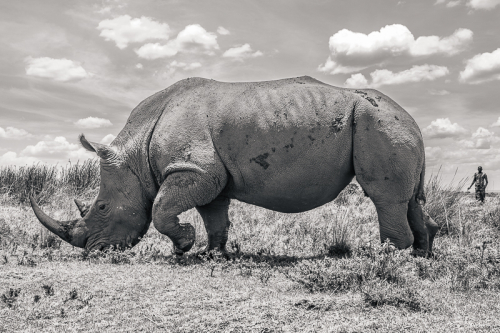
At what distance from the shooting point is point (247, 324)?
3777 millimetres

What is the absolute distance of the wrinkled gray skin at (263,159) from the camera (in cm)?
614

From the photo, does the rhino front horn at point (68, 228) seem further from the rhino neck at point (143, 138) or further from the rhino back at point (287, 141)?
the rhino back at point (287, 141)

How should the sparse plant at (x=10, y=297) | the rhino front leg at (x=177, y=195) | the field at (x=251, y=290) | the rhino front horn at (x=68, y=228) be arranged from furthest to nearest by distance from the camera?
the rhino front horn at (x=68, y=228) < the rhino front leg at (x=177, y=195) < the sparse plant at (x=10, y=297) < the field at (x=251, y=290)

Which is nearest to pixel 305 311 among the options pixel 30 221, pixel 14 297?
pixel 14 297

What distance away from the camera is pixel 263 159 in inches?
249

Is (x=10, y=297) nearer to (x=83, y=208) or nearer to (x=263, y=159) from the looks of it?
(x=83, y=208)

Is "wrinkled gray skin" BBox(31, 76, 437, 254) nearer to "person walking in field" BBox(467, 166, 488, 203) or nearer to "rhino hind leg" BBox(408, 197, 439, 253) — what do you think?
"rhino hind leg" BBox(408, 197, 439, 253)

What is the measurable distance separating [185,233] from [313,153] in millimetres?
1842

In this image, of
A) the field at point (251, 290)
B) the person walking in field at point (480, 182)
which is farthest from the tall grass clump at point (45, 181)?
the person walking in field at point (480, 182)

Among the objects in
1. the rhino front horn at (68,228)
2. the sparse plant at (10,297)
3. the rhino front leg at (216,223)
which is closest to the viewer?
the sparse plant at (10,297)

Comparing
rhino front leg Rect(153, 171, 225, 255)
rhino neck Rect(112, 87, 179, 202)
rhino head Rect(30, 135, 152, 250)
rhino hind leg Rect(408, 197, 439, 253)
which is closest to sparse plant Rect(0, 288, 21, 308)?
rhino front leg Rect(153, 171, 225, 255)

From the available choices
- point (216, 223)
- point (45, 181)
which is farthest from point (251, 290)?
point (45, 181)

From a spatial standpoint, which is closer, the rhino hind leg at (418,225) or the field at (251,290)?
the field at (251,290)

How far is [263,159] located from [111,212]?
7.18ft
